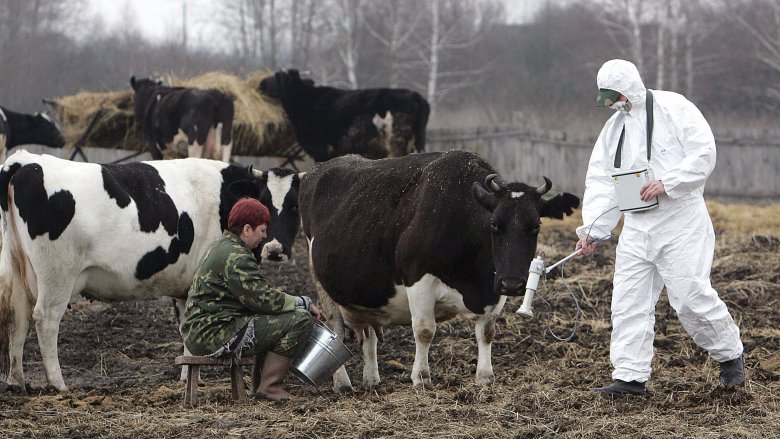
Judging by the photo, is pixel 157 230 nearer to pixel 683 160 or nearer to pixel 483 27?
pixel 683 160

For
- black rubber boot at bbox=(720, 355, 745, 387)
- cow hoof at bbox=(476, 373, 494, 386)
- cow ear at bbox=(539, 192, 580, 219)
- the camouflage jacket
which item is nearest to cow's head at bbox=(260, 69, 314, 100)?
cow ear at bbox=(539, 192, 580, 219)

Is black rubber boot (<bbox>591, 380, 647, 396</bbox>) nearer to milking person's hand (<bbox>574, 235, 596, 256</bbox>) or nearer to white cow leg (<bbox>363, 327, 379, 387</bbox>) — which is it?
milking person's hand (<bbox>574, 235, 596, 256</bbox>)

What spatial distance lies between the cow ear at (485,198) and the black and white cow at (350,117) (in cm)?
1136

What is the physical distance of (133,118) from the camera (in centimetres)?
1905

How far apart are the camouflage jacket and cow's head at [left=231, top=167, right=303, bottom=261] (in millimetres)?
1555

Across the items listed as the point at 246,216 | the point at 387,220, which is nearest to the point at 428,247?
the point at 387,220

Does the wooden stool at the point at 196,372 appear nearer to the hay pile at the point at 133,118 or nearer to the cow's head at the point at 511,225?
the cow's head at the point at 511,225

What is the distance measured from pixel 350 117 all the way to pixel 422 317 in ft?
39.7

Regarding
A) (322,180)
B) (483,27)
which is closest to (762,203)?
(322,180)

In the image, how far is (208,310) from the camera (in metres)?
7.21

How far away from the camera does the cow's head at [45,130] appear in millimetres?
19594

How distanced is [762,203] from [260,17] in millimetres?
21898

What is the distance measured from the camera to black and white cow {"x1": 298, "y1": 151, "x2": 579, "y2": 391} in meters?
7.55

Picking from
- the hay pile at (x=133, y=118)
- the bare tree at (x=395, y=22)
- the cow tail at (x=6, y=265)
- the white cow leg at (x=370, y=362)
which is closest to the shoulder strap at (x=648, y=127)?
the white cow leg at (x=370, y=362)
